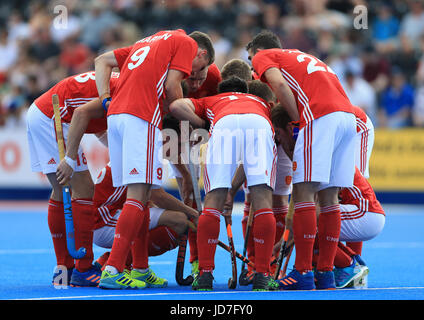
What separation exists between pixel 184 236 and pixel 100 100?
132 centimetres

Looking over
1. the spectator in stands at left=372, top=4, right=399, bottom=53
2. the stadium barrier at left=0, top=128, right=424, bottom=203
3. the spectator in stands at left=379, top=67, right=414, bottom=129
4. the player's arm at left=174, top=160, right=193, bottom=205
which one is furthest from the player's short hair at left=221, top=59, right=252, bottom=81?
the spectator in stands at left=372, top=4, right=399, bottom=53

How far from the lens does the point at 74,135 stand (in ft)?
19.2

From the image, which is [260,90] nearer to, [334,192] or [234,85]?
[234,85]

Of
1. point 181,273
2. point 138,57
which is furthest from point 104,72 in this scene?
point 181,273

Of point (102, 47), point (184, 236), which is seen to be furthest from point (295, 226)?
point (102, 47)

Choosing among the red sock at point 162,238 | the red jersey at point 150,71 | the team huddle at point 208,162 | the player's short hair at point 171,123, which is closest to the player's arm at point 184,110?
the team huddle at point 208,162

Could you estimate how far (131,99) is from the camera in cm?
561

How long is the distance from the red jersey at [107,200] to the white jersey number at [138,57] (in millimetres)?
1024

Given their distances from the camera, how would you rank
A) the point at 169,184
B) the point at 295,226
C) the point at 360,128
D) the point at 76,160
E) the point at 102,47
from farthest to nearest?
the point at 102,47 < the point at 169,184 < the point at 360,128 < the point at 76,160 < the point at 295,226

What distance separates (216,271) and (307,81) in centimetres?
224

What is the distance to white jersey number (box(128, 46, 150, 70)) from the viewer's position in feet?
18.9

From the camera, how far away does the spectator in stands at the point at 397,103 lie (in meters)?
14.1

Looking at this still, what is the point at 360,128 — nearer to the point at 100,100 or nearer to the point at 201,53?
the point at 201,53
